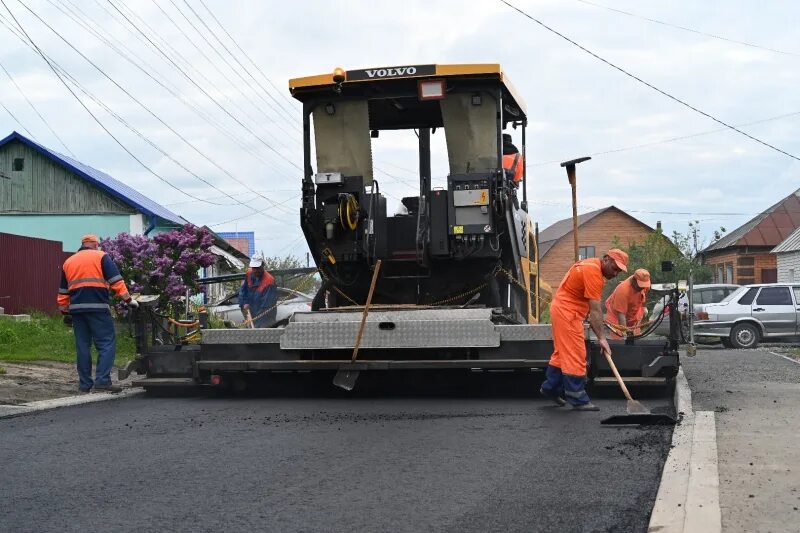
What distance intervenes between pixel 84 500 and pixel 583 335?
476cm

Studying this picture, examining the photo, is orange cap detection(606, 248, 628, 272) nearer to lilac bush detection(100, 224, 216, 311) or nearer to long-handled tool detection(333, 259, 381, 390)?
long-handled tool detection(333, 259, 381, 390)

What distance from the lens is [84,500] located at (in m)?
5.23

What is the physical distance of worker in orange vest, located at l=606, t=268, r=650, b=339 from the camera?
12.4 m

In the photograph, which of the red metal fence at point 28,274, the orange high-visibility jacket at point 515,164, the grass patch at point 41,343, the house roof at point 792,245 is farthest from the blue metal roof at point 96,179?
the orange high-visibility jacket at point 515,164

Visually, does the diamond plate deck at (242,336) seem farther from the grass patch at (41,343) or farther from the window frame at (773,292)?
the window frame at (773,292)

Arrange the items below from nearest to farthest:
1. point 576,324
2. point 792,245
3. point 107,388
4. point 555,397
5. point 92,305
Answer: point 576,324
point 555,397
point 107,388
point 92,305
point 792,245

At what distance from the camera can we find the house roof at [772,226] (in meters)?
53.1

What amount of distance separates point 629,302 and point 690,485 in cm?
744

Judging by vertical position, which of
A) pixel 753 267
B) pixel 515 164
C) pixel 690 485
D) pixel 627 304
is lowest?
pixel 690 485

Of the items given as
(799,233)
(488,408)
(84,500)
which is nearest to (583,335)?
(488,408)

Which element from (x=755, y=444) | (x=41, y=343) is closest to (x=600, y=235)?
(x=41, y=343)

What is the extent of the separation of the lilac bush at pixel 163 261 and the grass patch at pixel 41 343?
0.83 m

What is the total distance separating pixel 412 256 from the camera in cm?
1041

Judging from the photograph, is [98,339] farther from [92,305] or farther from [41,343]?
[41,343]
